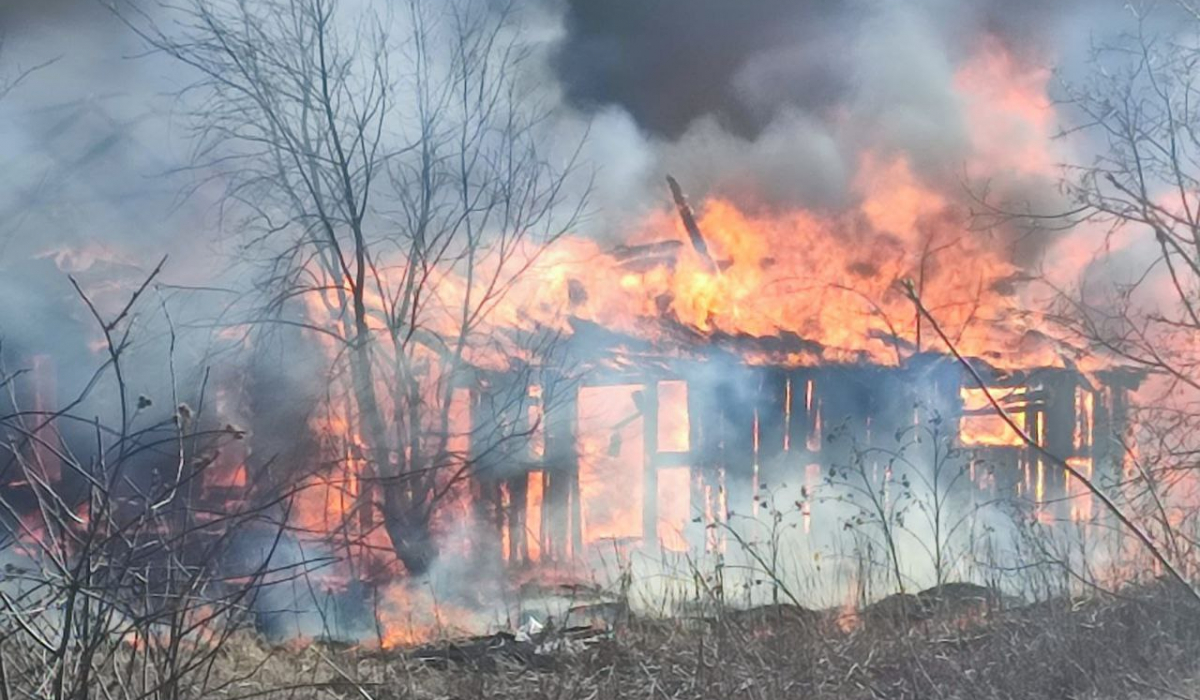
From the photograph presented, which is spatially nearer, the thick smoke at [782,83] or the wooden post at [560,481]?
the wooden post at [560,481]

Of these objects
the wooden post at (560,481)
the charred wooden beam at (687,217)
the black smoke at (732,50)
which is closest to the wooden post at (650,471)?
the wooden post at (560,481)

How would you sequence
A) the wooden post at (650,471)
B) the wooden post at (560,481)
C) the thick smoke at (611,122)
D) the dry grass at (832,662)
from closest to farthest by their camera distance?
the dry grass at (832,662) → the thick smoke at (611,122) → the wooden post at (560,481) → the wooden post at (650,471)

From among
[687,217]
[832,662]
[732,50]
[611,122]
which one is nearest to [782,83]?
[732,50]

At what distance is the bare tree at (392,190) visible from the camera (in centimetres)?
844

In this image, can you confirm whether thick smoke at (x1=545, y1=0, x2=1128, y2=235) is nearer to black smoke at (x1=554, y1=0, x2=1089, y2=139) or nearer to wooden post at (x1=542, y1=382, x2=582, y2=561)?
black smoke at (x1=554, y1=0, x2=1089, y2=139)

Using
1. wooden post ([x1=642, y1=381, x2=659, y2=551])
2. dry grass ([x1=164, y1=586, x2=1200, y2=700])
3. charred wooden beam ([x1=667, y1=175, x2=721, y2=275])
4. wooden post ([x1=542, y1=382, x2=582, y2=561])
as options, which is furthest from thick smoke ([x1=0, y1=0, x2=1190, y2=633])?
dry grass ([x1=164, y1=586, x2=1200, y2=700])

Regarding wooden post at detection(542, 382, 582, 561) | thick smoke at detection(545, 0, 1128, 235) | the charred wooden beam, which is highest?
thick smoke at detection(545, 0, 1128, 235)

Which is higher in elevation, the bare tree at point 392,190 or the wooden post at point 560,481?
the bare tree at point 392,190

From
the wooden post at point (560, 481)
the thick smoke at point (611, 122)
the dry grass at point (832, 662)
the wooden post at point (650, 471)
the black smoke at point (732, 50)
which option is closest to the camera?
the dry grass at point (832, 662)

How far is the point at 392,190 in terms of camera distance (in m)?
8.87

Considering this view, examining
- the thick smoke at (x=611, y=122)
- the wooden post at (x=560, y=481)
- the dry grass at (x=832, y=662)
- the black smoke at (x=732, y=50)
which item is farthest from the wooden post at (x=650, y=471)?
the black smoke at (x=732, y=50)

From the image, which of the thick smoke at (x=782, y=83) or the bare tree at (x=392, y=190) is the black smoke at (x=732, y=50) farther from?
the bare tree at (x=392, y=190)

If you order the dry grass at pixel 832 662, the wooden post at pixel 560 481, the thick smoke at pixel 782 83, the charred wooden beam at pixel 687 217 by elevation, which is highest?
the thick smoke at pixel 782 83

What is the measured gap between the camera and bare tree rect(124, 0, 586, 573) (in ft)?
27.7
